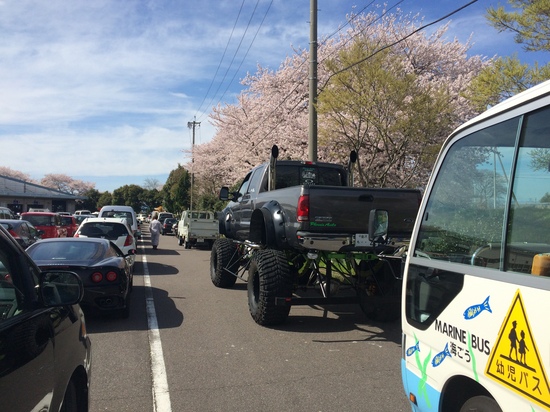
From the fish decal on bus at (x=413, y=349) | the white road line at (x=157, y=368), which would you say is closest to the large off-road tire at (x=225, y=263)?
the white road line at (x=157, y=368)

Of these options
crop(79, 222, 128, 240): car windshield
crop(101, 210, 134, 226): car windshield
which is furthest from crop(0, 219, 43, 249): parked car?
crop(101, 210, 134, 226): car windshield

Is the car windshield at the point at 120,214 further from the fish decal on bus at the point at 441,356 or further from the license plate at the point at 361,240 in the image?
the fish decal on bus at the point at 441,356

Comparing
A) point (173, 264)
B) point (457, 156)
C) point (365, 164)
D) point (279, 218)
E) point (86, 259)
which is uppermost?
point (365, 164)

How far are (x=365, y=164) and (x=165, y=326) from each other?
13.6 metres

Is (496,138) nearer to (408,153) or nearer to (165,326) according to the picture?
(165,326)

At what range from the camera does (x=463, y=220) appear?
309 cm

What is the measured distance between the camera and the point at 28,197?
66500mm

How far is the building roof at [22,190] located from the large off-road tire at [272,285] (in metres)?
65.2

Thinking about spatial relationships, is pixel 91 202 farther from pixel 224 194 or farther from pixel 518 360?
pixel 518 360

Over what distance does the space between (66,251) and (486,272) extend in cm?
777

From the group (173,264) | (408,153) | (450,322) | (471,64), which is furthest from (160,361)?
(471,64)

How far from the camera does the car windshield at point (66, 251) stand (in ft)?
27.9

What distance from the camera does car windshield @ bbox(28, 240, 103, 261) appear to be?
8492 mm

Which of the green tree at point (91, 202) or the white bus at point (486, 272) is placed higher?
the green tree at point (91, 202)
